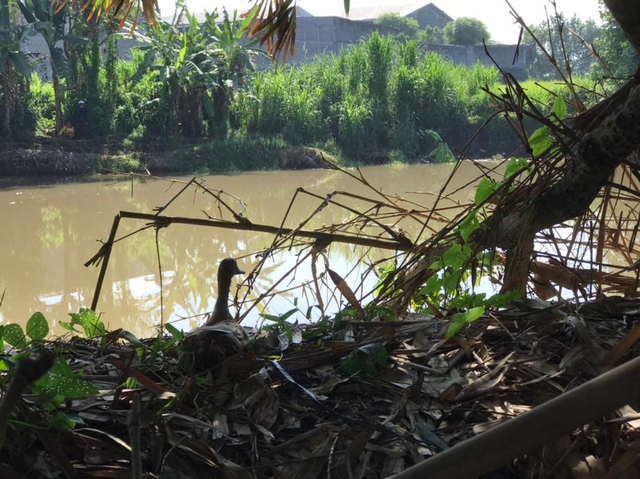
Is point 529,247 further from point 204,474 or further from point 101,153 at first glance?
point 101,153

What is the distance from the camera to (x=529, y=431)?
408mm

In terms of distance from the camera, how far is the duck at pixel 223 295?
3.62 ft

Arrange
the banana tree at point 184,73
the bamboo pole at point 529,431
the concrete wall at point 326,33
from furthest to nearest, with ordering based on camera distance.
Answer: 1. the concrete wall at point 326,33
2. the banana tree at point 184,73
3. the bamboo pole at point 529,431

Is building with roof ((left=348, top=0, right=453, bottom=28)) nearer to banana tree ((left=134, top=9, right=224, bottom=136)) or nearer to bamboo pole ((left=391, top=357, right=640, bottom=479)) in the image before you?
banana tree ((left=134, top=9, right=224, bottom=136))

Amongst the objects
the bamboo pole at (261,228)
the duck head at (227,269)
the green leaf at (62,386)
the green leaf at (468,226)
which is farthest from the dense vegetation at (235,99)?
the green leaf at (62,386)

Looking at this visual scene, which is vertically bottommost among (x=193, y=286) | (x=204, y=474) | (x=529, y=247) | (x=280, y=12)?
(x=193, y=286)

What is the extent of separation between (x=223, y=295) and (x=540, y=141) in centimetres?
57

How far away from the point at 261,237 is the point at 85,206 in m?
2.70

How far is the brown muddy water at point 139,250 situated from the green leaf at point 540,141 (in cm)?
107

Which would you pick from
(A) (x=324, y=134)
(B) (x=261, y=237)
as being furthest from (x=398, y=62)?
(B) (x=261, y=237)

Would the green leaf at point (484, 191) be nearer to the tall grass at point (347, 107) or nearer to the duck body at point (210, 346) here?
the duck body at point (210, 346)

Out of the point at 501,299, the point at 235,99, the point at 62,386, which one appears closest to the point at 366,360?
the point at 501,299

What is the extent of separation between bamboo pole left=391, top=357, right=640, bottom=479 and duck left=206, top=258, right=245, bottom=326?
69 centimetres

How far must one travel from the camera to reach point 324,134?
11.2 metres
